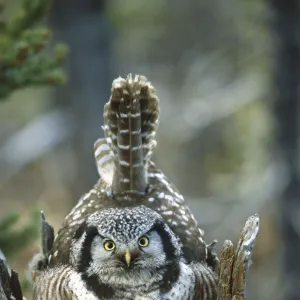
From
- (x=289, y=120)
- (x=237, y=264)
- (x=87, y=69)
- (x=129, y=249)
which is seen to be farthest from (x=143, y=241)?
(x=87, y=69)

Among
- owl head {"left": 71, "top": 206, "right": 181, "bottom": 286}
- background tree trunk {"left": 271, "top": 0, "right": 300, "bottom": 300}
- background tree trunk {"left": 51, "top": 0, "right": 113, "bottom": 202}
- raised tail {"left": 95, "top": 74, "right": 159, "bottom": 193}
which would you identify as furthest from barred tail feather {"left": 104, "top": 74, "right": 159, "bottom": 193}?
background tree trunk {"left": 271, "top": 0, "right": 300, "bottom": 300}

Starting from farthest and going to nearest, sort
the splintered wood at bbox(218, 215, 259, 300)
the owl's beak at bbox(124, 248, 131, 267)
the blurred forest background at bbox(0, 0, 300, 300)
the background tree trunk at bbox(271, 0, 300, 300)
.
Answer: the blurred forest background at bbox(0, 0, 300, 300), the background tree trunk at bbox(271, 0, 300, 300), the owl's beak at bbox(124, 248, 131, 267), the splintered wood at bbox(218, 215, 259, 300)

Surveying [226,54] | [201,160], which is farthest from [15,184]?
[226,54]

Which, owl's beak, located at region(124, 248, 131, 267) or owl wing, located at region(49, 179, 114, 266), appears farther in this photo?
owl wing, located at region(49, 179, 114, 266)

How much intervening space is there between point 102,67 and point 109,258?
6696mm

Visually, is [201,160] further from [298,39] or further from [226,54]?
[298,39]

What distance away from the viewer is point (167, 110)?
1641cm

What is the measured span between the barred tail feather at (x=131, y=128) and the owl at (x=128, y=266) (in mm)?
390

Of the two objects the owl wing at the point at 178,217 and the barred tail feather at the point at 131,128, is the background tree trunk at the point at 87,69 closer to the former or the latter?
the owl wing at the point at 178,217

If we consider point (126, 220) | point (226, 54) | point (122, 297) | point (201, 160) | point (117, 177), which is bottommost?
point (122, 297)

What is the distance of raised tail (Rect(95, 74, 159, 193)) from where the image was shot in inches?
154

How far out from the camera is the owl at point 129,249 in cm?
390

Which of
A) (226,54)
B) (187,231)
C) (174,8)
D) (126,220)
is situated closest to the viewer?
(126,220)

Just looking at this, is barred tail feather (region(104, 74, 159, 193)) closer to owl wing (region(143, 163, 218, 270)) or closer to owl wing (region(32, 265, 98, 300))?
owl wing (region(143, 163, 218, 270))
